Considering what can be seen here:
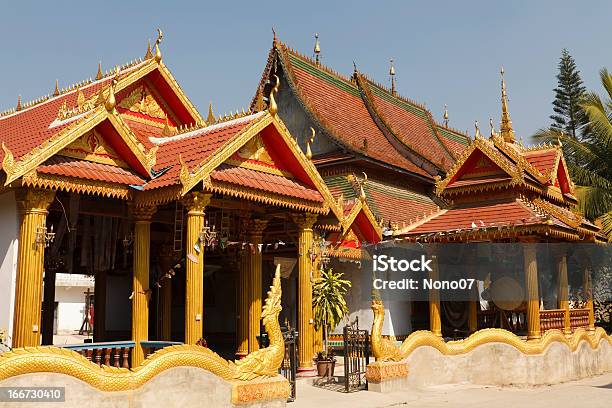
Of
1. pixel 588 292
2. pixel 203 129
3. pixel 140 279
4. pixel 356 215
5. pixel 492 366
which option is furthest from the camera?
pixel 588 292

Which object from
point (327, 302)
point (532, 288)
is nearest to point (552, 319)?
point (532, 288)

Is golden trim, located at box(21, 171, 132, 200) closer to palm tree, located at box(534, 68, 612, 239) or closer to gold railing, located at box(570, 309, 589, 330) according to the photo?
gold railing, located at box(570, 309, 589, 330)

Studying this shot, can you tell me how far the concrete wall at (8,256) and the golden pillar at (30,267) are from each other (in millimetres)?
196

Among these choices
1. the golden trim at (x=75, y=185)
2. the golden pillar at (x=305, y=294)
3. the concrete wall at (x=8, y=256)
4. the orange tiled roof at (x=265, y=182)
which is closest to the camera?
the golden trim at (x=75, y=185)

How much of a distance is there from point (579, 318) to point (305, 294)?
9200 millimetres

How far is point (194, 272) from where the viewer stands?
39.1 feet

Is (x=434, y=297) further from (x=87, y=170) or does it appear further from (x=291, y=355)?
(x=87, y=170)

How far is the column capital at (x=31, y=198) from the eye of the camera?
11.4 metres

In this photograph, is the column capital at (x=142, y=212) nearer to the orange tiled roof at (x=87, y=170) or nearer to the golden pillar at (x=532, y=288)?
the orange tiled roof at (x=87, y=170)

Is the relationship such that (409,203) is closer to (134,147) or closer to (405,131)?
(405,131)

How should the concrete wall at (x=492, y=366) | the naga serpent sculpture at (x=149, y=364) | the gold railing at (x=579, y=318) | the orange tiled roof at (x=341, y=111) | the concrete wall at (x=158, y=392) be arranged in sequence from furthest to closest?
the orange tiled roof at (x=341, y=111) < the gold railing at (x=579, y=318) < the concrete wall at (x=492, y=366) < the concrete wall at (x=158, y=392) < the naga serpent sculpture at (x=149, y=364)

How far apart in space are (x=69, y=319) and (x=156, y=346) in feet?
107

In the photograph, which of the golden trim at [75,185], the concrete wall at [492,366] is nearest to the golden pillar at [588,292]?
the concrete wall at [492,366]

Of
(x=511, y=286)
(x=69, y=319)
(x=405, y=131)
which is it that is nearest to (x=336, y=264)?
(x=511, y=286)
